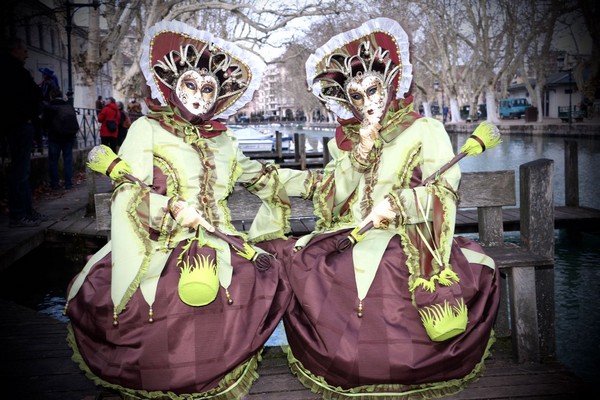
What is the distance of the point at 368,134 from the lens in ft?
10.1

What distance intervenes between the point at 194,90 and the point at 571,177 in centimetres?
648

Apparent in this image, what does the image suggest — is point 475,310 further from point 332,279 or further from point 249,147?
point 249,147

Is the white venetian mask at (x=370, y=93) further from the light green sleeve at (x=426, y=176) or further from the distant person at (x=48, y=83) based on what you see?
the distant person at (x=48, y=83)

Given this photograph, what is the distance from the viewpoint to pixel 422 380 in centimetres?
258

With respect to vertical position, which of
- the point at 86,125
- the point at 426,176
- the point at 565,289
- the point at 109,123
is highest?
the point at 86,125

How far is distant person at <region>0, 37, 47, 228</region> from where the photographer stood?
6.26 m

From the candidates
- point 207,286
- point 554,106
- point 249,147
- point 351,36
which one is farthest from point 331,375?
point 554,106

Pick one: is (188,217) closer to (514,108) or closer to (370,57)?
(370,57)

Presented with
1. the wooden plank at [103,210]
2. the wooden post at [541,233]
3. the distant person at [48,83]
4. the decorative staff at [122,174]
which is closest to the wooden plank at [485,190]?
the wooden post at [541,233]

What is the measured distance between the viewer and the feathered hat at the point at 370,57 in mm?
3057

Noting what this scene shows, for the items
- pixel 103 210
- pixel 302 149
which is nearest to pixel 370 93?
pixel 103 210

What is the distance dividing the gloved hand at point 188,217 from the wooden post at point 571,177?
6.43 metres

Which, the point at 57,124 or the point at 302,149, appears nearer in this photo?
the point at 57,124

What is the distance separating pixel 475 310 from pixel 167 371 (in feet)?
4.68
